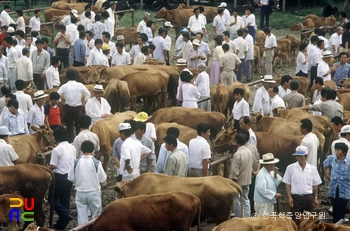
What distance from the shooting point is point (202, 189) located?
540 inches

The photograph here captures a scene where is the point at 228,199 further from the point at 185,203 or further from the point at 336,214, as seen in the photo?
the point at 336,214

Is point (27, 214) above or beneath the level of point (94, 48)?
beneath

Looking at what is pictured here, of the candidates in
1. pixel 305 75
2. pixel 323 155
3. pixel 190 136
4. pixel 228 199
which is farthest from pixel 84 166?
pixel 305 75

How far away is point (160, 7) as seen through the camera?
1396 inches

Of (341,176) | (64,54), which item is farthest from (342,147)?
(64,54)

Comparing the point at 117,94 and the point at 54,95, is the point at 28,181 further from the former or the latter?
the point at 117,94

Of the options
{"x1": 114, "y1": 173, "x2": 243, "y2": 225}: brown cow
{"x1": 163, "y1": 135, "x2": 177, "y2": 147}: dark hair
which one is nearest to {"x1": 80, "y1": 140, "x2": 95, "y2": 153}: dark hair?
{"x1": 114, "y1": 173, "x2": 243, "y2": 225}: brown cow

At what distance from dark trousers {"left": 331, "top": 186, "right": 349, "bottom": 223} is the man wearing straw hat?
1231 mm

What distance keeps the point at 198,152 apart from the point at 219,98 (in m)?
5.43

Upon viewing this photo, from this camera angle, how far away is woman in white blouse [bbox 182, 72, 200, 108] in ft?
62.6

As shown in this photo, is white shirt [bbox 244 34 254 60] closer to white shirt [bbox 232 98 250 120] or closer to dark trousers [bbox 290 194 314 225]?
white shirt [bbox 232 98 250 120]

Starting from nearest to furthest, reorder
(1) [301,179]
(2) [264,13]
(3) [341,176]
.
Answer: (1) [301,179] < (3) [341,176] < (2) [264,13]

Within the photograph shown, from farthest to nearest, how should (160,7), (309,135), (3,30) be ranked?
(160,7)
(3,30)
(309,135)

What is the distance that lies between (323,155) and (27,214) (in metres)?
6.52
